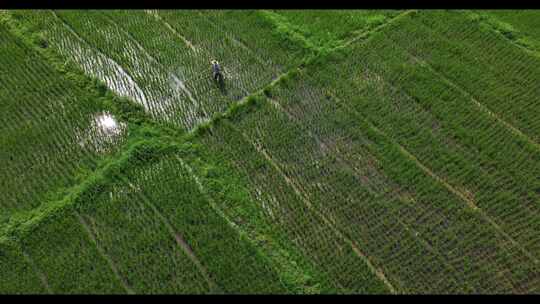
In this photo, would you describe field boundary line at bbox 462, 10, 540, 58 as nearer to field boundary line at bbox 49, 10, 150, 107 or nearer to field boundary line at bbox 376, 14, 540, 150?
field boundary line at bbox 376, 14, 540, 150

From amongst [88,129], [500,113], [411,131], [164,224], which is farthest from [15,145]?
[500,113]

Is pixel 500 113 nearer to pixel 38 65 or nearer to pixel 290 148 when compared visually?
pixel 290 148

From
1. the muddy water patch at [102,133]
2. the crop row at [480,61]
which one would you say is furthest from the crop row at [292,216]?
the crop row at [480,61]

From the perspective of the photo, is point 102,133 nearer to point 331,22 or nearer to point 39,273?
point 39,273

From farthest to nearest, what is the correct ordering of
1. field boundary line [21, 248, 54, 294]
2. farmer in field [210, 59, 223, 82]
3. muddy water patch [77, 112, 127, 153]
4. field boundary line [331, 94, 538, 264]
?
farmer in field [210, 59, 223, 82] < muddy water patch [77, 112, 127, 153] < field boundary line [331, 94, 538, 264] < field boundary line [21, 248, 54, 294]

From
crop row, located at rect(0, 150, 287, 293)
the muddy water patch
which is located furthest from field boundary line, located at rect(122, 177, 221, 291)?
the muddy water patch
